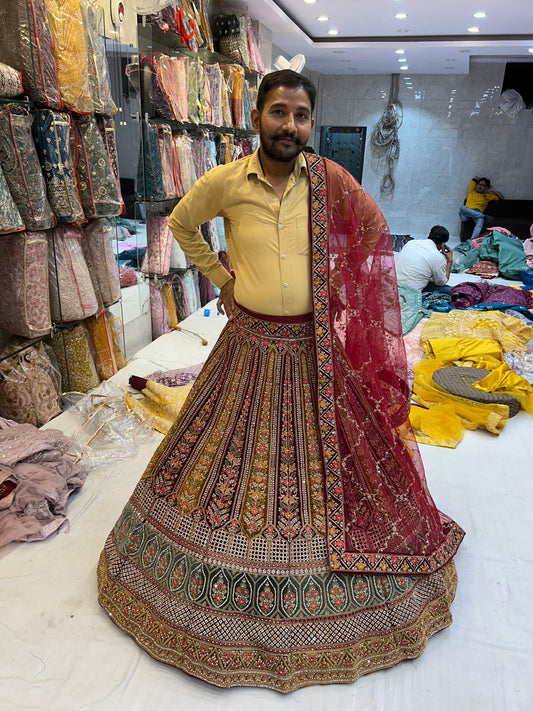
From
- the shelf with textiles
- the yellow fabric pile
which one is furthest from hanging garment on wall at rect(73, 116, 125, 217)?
the yellow fabric pile

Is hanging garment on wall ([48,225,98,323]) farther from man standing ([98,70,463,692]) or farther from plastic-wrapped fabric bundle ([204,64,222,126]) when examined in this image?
plastic-wrapped fabric bundle ([204,64,222,126])

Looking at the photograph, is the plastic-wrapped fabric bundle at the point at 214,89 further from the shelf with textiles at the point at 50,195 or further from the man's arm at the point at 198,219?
the man's arm at the point at 198,219

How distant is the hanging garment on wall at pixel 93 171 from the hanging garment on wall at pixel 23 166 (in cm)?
31

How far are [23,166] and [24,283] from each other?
1.68 feet

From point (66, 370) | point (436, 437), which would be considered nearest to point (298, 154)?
point (436, 437)

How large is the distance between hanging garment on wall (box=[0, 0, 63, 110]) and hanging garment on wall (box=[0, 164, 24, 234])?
1.48 ft

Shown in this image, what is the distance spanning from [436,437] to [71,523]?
1.75 m

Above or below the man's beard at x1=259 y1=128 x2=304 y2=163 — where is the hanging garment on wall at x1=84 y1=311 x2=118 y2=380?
below

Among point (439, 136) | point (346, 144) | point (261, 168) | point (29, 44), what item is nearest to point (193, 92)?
point (29, 44)

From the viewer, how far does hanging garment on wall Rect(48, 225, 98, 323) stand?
2826 mm

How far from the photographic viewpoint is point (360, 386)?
1632 millimetres

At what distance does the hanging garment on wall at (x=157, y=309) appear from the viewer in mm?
4082

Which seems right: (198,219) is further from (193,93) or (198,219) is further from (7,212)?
(193,93)

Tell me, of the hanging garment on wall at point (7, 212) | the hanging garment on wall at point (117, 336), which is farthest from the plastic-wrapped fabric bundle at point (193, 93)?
the hanging garment on wall at point (7, 212)
